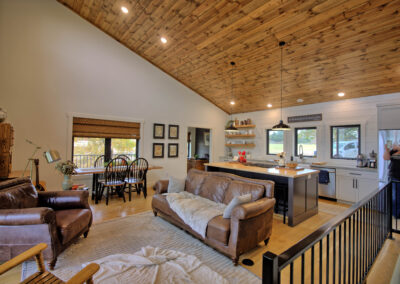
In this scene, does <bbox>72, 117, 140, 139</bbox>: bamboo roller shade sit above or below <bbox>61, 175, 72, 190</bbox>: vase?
above

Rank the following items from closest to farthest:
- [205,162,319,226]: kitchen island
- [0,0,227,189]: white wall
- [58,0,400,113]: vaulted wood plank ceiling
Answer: [58,0,400,113]: vaulted wood plank ceiling < [205,162,319,226]: kitchen island < [0,0,227,189]: white wall

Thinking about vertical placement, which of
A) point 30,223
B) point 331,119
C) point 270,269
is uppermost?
point 331,119

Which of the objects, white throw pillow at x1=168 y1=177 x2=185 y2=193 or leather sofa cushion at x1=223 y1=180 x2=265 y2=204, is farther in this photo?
white throw pillow at x1=168 y1=177 x2=185 y2=193

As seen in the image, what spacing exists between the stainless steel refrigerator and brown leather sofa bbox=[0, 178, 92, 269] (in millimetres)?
5248

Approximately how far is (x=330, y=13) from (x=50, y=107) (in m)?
5.63

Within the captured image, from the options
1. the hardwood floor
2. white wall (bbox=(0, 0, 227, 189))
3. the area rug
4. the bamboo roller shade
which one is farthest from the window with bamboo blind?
the area rug

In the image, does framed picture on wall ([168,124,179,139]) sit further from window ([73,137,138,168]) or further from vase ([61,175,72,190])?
vase ([61,175,72,190])

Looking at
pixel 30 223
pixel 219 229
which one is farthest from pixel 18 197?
pixel 219 229

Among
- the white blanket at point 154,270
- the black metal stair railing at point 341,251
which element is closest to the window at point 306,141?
the black metal stair railing at point 341,251

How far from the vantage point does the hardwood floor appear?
2283mm

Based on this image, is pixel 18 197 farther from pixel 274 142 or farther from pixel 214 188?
pixel 274 142

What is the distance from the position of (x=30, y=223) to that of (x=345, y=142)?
6308mm

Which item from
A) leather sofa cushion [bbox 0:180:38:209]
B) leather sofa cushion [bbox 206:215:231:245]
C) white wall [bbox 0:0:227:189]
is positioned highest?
white wall [bbox 0:0:227:189]

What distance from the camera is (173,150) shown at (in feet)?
21.3
